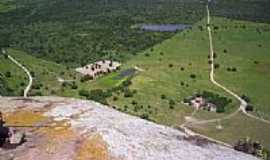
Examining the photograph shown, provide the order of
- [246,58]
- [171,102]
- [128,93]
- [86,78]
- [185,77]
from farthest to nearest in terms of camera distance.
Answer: [246,58]
[185,77]
[86,78]
[128,93]
[171,102]

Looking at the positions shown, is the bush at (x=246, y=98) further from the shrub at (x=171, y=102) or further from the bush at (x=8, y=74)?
the bush at (x=8, y=74)

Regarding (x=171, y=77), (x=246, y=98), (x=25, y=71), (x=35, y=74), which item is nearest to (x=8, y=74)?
(x=35, y=74)

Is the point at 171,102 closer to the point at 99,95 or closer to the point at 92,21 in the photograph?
the point at 99,95

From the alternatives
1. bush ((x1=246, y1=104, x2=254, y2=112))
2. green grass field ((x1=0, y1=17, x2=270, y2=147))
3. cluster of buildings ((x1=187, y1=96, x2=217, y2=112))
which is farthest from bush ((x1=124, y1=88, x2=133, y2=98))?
bush ((x1=246, y1=104, x2=254, y2=112))

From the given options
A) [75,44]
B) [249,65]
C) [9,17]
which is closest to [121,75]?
[249,65]

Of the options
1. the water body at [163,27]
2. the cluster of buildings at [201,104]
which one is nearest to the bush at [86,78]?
the cluster of buildings at [201,104]

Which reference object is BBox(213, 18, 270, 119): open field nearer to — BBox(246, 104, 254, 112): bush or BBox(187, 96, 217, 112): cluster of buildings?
BBox(246, 104, 254, 112): bush

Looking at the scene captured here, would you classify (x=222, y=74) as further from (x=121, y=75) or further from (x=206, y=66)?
(x=121, y=75)

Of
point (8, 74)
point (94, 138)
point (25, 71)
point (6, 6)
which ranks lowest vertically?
point (25, 71)

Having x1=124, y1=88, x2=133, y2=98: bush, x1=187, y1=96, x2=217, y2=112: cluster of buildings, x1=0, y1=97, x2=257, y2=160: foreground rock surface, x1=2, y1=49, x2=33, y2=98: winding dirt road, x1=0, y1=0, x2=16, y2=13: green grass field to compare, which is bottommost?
x1=187, y1=96, x2=217, y2=112: cluster of buildings
